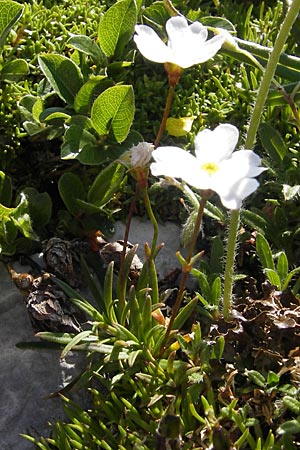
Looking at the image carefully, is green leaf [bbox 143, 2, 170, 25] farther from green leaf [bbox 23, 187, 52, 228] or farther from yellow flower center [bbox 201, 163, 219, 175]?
yellow flower center [bbox 201, 163, 219, 175]

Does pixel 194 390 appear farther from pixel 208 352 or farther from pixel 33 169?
pixel 33 169

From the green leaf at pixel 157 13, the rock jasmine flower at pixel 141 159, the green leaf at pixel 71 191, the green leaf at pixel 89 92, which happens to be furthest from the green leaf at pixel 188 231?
the green leaf at pixel 157 13

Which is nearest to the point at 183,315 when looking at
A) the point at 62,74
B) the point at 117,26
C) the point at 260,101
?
the point at 260,101

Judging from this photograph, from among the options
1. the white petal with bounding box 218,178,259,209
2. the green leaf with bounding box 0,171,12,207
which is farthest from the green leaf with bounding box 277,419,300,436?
the green leaf with bounding box 0,171,12,207

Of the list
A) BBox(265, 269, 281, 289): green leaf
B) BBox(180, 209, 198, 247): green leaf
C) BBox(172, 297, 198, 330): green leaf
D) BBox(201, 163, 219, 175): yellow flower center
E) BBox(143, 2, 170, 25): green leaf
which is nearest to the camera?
→ BBox(201, 163, 219, 175): yellow flower center

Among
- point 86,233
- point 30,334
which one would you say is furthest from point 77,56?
point 30,334

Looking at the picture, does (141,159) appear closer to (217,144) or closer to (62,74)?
(217,144)

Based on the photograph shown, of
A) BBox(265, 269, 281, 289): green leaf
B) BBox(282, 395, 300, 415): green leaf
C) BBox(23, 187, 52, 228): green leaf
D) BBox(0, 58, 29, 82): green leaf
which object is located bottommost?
BBox(282, 395, 300, 415): green leaf
